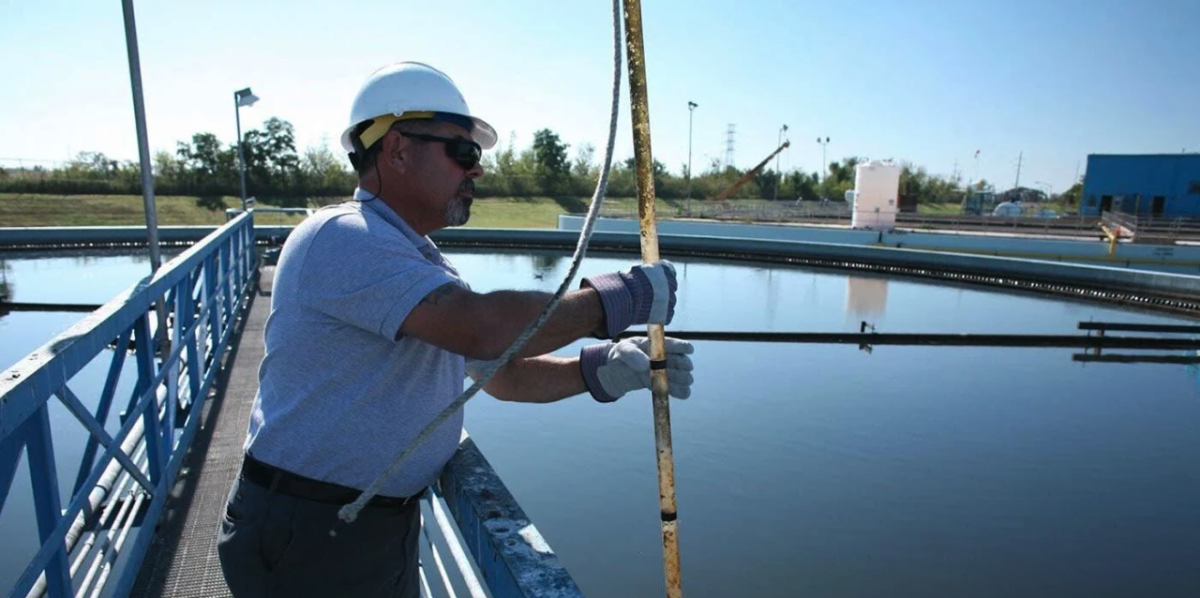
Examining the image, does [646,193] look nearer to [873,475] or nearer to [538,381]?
[538,381]

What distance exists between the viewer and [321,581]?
51.7 inches

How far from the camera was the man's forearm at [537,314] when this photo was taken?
3.67 ft

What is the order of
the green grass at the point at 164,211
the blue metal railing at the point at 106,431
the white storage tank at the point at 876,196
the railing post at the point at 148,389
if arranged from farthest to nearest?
the green grass at the point at 164,211 < the white storage tank at the point at 876,196 < the railing post at the point at 148,389 < the blue metal railing at the point at 106,431

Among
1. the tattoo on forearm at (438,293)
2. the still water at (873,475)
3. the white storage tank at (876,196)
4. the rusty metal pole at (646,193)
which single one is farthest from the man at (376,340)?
the white storage tank at (876,196)

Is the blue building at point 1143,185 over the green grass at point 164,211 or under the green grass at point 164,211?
over

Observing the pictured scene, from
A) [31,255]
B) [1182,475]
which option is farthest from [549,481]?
[31,255]

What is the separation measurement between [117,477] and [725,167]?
4812 cm

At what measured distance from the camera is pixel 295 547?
4.23 ft

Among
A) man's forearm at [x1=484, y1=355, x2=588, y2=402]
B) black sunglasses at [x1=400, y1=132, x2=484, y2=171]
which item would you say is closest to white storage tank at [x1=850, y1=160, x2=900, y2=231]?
man's forearm at [x1=484, y1=355, x2=588, y2=402]

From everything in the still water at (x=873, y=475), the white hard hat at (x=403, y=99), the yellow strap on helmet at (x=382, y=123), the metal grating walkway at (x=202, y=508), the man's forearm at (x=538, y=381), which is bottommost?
the still water at (x=873, y=475)

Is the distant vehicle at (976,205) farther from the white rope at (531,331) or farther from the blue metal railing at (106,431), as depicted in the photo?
the white rope at (531,331)

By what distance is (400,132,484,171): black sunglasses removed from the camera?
1.37 m

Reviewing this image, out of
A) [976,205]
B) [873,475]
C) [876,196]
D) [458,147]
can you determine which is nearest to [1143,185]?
[976,205]

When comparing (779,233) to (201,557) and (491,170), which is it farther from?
(491,170)
